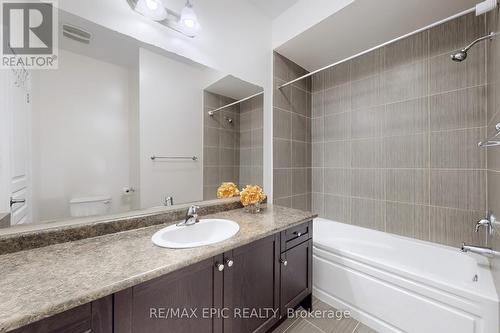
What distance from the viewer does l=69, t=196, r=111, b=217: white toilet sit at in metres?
1.13

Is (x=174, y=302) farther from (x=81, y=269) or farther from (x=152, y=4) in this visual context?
(x=152, y=4)

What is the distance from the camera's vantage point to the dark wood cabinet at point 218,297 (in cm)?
73

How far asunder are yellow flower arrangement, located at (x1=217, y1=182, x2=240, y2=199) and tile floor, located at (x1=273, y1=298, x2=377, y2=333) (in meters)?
1.07

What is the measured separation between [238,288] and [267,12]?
8.34 ft

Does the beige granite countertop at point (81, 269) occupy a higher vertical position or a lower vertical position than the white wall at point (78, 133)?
lower

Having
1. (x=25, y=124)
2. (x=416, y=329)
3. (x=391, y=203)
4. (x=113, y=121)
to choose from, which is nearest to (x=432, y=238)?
(x=391, y=203)

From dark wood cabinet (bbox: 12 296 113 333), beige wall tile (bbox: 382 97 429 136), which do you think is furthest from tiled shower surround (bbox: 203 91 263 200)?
beige wall tile (bbox: 382 97 429 136)

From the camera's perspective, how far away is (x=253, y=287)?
49.3 inches

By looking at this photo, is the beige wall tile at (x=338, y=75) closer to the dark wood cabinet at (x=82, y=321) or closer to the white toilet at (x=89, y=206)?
the white toilet at (x=89, y=206)

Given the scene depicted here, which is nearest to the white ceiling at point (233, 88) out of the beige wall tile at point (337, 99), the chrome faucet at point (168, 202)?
the chrome faucet at point (168, 202)

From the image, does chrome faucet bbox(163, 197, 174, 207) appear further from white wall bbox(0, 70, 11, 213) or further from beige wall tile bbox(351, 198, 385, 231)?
beige wall tile bbox(351, 198, 385, 231)

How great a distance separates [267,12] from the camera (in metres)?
2.17

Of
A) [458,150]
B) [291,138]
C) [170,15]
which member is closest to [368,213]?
[458,150]

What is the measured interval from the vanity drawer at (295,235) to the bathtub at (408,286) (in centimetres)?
35
